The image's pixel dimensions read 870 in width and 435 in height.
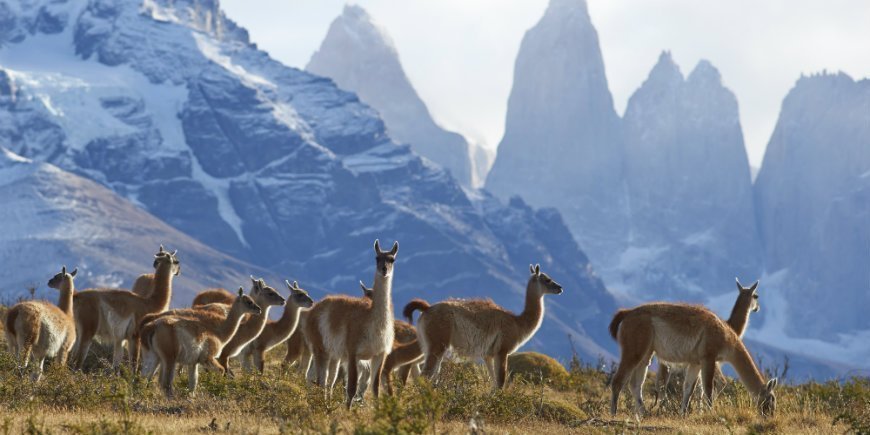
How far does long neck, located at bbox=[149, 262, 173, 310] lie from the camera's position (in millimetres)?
23797

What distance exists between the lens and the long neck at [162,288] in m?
23.8

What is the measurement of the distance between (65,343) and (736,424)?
36.8 ft

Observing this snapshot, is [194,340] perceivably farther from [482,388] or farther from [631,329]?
[631,329]

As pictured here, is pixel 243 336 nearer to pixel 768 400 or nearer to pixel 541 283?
pixel 541 283

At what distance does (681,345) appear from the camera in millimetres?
19719

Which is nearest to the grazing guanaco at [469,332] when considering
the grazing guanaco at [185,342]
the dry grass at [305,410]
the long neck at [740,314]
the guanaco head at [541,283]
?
the dry grass at [305,410]

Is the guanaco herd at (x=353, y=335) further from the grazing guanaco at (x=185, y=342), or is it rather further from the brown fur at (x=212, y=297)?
the brown fur at (x=212, y=297)

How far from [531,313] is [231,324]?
17.4 ft

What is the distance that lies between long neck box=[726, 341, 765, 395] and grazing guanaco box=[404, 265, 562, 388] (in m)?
3.45

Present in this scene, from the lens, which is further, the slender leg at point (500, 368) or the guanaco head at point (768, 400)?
the slender leg at point (500, 368)

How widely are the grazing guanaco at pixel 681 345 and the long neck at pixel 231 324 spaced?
6.20 meters

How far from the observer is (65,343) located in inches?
845

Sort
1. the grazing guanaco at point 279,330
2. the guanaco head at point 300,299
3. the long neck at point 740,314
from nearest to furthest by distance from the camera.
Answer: the guanaco head at point 300,299 < the grazing guanaco at point 279,330 < the long neck at point 740,314

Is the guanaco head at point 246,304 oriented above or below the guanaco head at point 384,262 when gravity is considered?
below
